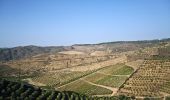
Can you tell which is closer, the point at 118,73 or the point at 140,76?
the point at 140,76

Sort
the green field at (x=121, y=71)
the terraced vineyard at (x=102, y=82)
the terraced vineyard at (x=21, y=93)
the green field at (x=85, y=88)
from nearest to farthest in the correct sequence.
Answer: the terraced vineyard at (x=21, y=93), the green field at (x=85, y=88), the terraced vineyard at (x=102, y=82), the green field at (x=121, y=71)

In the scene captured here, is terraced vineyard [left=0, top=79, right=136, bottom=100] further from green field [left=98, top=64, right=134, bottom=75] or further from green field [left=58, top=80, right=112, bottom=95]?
green field [left=98, top=64, right=134, bottom=75]

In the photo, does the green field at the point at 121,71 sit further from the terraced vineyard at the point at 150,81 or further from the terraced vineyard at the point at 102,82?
the terraced vineyard at the point at 150,81

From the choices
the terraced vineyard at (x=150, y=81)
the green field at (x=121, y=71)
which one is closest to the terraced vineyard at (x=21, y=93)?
the terraced vineyard at (x=150, y=81)

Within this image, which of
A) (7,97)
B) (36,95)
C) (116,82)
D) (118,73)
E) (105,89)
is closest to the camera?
(7,97)

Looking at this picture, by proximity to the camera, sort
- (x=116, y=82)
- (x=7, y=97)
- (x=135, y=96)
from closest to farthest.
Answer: (x=7, y=97), (x=135, y=96), (x=116, y=82)

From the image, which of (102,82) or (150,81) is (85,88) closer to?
(102,82)

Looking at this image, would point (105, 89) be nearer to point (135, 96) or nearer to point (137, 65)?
point (135, 96)

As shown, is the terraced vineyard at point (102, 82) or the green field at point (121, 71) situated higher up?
the green field at point (121, 71)

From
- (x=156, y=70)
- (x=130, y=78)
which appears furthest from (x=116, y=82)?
(x=156, y=70)
